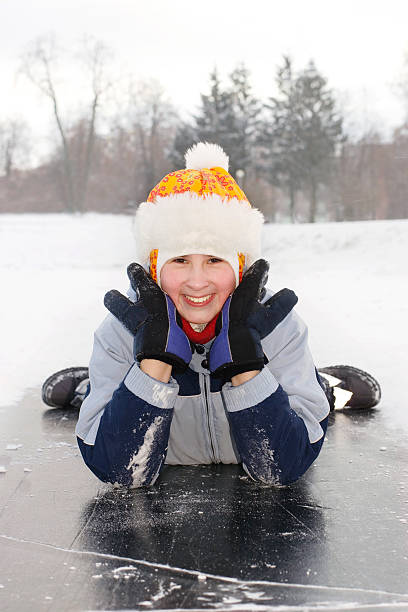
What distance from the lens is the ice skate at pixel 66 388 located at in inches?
135

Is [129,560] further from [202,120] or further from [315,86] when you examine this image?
[315,86]

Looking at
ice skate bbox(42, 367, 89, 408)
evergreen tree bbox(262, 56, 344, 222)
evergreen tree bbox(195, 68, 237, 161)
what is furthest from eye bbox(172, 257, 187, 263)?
evergreen tree bbox(195, 68, 237, 161)

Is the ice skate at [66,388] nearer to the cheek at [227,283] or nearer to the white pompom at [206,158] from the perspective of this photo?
the white pompom at [206,158]

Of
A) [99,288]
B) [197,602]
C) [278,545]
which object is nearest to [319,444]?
[278,545]

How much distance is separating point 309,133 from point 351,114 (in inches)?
131

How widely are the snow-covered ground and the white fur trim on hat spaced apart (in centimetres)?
142

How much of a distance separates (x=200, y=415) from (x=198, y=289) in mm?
490

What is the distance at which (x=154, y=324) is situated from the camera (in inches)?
78.7

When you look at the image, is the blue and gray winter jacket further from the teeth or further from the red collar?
the teeth

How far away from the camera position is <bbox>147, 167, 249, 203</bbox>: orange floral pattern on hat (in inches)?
89.5

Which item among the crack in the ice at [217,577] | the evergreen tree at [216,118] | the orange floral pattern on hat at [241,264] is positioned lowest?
the crack in the ice at [217,577]

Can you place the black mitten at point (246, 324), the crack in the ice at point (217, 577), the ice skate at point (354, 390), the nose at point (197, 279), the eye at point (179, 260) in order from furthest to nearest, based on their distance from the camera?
the ice skate at point (354, 390) < the eye at point (179, 260) < the nose at point (197, 279) < the black mitten at point (246, 324) < the crack in the ice at point (217, 577)

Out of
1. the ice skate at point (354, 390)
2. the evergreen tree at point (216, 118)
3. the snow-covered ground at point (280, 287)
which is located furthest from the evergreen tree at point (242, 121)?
the ice skate at point (354, 390)

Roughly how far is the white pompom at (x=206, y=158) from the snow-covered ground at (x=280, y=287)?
151cm
